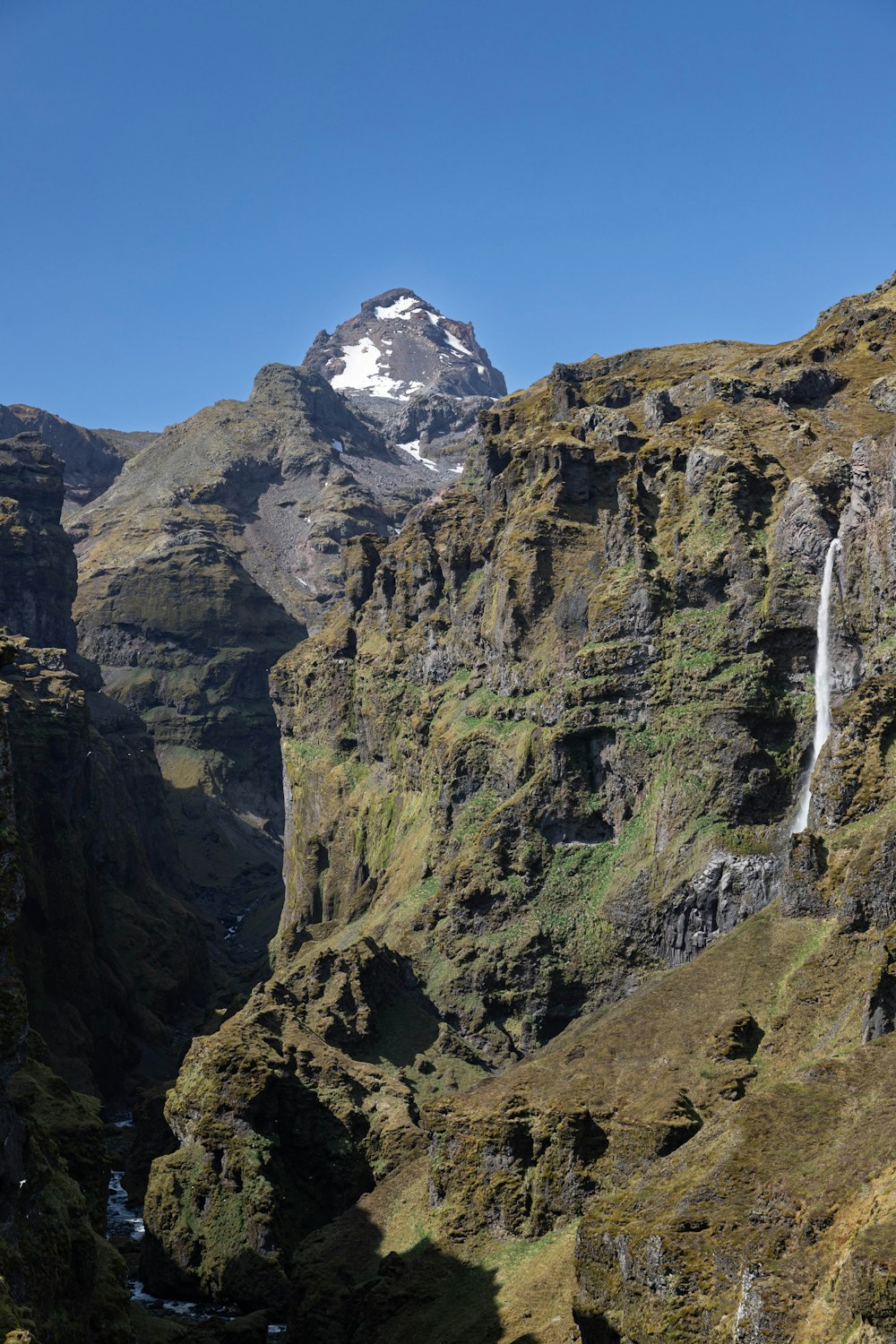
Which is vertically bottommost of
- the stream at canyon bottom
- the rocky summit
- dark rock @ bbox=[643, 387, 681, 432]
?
the stream at canyon bottom

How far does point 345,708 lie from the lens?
194m

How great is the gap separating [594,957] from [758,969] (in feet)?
114

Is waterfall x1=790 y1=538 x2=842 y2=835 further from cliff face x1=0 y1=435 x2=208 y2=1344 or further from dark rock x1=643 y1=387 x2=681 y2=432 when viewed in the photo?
cliff face x1=0 y1=435 x2=208 y2=1344

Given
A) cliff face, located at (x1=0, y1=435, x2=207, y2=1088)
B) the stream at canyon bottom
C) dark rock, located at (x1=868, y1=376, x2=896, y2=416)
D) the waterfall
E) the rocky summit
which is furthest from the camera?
cliff face, located at (x1=0, y1=435, x2=207, y2=1088)

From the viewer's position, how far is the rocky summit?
2132 inches

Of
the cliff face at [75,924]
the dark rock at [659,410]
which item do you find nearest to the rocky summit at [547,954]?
the dark rock at [659,410]

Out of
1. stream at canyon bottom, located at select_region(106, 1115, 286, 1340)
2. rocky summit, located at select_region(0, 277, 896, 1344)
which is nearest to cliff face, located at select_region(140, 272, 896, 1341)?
rocky summit, located at select_region(0, 277, 896, 1344)

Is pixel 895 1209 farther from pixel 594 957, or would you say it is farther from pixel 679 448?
pixel 679 448

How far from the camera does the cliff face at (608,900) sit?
55.9 metres

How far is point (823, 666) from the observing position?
112 meters

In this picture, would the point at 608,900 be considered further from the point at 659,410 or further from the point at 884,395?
the point at 659,410

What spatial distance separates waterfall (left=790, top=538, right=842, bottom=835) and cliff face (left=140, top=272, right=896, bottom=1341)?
3.99ft

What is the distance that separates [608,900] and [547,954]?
25.9 ft

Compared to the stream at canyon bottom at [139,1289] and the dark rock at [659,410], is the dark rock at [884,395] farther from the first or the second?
the stream at canyon bottom at [139,1289]
